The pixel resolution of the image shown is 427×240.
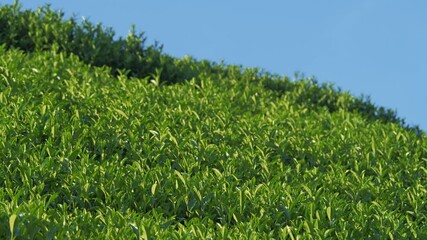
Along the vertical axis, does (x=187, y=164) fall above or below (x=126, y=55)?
below

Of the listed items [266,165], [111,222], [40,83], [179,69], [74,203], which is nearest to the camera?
[111,222]

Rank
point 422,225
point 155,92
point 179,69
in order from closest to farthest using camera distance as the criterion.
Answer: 1. point 422,225
2. point 155,92
3. point 179,69

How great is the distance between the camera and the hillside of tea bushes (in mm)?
7465

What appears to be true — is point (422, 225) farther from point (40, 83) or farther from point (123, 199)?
point (40, 83)

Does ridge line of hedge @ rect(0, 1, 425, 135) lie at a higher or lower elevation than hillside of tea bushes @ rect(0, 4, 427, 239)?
higher

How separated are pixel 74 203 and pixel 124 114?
2.73m

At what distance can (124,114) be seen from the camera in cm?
1041

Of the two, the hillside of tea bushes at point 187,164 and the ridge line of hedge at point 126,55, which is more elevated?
the ridge line of hedge at point 126,55

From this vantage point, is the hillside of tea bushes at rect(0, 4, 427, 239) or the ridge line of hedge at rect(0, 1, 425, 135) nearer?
the hillside of tea bushes at rect(0, 4, 427, 239)

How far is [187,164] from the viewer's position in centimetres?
914

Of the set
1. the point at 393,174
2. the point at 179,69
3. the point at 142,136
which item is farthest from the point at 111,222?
the point at 179,69

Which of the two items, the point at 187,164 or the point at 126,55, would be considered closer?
the point at 187,164

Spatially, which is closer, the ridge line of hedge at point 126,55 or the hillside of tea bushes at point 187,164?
the hillside of tea bushes at point 187,164

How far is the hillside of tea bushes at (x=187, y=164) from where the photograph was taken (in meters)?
7.46
